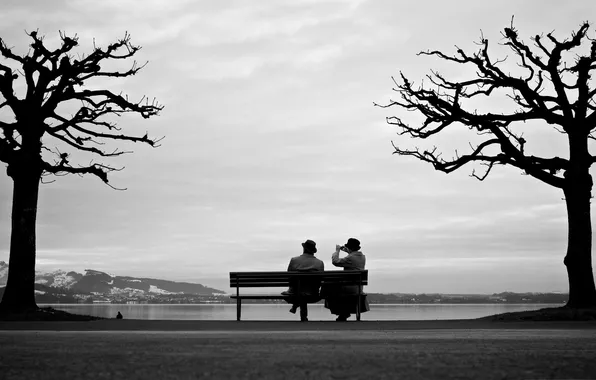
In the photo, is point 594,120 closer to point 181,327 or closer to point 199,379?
point 181,327

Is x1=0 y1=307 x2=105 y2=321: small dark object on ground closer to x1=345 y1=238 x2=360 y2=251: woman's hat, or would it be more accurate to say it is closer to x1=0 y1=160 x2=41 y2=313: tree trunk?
x1=0 y1=160 x2=41 y2=313: tree trunk

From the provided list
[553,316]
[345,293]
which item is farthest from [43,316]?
[553,316]

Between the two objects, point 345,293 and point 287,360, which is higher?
point 345,293

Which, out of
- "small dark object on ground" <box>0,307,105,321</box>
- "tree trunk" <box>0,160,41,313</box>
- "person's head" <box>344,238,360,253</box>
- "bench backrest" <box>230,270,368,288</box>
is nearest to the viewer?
"small dark object on ground" <box>0,307,105,321</box>

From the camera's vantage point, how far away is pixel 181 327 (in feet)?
48.9

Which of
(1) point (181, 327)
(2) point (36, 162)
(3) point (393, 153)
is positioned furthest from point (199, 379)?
(3) point (393, 153)

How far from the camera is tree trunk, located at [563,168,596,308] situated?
19.9 metres

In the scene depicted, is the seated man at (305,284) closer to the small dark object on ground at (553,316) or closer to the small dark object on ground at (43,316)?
the small dark object on ground at (553,316)

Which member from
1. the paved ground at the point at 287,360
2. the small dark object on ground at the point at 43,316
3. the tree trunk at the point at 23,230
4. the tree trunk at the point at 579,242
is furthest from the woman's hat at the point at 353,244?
the paved ground at the point at 287,360

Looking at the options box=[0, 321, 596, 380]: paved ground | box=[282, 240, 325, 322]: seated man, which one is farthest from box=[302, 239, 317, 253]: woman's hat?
box=[0, 321, 596, 380]: paved ground

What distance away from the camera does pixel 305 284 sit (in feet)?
62.4

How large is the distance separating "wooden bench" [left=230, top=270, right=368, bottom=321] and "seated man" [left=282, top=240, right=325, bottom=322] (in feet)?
0.31

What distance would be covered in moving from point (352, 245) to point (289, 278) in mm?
1673

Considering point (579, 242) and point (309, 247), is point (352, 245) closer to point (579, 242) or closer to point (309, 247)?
point (309, 247)
